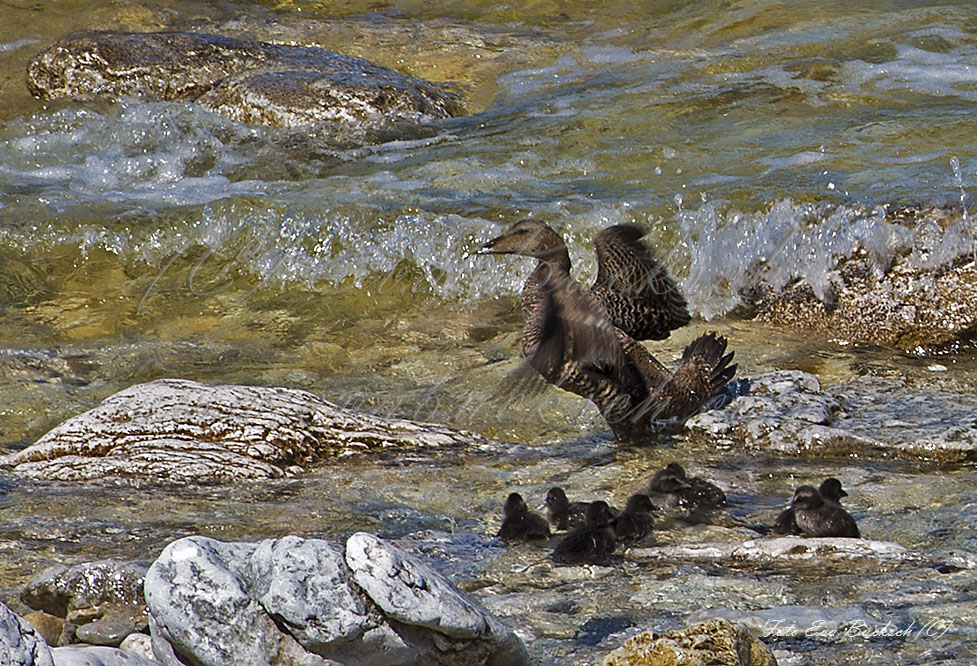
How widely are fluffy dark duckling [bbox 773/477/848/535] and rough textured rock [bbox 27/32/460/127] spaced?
313 inches

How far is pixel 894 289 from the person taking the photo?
27.0 feet

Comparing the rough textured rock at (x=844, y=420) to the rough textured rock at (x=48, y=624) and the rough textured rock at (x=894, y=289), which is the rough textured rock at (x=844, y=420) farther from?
the rough textured rock at (x=48, y=624)

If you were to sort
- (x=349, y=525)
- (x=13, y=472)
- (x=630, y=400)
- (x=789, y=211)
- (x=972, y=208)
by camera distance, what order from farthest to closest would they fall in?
(x=789, y=211) → (x=972, y=208) → (x=630, y=400) → (x=13, y=472) → (x=349, y=525)

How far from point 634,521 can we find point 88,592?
212cm

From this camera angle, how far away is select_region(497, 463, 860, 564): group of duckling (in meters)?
4.81

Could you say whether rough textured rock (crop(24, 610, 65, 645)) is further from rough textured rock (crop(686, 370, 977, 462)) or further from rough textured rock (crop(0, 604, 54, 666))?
rough textured rock (crop(686, 370, 977, 462))

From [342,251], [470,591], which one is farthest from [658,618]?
[342,251]

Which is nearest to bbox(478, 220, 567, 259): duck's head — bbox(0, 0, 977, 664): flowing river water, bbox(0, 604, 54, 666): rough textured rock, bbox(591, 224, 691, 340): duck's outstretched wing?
bbox(591, 224, 691, 340): duck's outstretched wing

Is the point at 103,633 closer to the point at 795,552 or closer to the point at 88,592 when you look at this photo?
the point at 88,592

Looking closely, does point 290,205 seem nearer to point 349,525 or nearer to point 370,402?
point 370,402

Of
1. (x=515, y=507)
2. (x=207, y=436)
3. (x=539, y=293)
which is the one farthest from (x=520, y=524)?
(x=207, y=436)

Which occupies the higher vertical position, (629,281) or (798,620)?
(629,281)

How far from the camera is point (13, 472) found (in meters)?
6.16

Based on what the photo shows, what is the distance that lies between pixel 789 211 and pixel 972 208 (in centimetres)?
124
